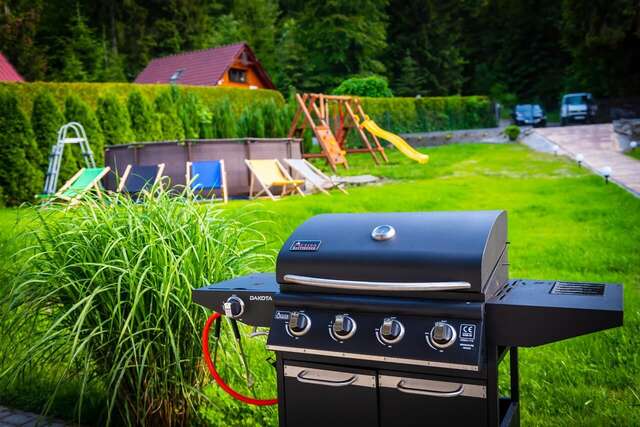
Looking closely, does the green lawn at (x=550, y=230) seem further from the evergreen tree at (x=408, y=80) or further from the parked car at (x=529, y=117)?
the evergreen tree at (x=408, y=80)

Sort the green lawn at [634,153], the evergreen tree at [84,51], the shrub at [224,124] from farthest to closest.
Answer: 1. the evergreen tree at [84,51]
2. the shrub at [224,124]
3. the green lawn at [634,153]

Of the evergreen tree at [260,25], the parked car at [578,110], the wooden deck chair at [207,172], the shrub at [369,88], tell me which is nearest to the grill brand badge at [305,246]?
the wooden deck chair at [207,172]

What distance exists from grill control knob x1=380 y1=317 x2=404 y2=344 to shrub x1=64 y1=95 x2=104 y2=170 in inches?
449

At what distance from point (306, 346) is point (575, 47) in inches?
1187

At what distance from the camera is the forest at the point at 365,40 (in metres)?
27.3

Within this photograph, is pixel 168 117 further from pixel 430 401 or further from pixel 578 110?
pixel 578 110

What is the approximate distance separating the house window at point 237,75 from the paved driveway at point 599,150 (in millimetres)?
14470

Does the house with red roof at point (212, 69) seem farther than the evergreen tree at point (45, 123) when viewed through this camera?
Yes

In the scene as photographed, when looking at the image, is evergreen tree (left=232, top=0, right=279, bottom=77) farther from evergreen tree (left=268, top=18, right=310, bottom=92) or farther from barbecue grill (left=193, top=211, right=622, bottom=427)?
barbecue grill (left=193, top=211, right=622, bottom=427)

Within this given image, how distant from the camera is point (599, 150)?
1553 centimetres

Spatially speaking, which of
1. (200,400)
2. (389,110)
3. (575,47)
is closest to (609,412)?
(200,400)

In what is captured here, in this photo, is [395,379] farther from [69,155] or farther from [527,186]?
[69,155]

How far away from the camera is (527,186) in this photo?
10.2 metres

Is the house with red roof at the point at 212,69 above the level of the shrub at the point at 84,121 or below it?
above
